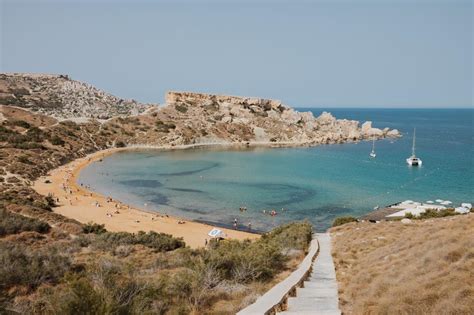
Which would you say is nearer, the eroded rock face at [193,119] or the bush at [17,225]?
the bush at [17,225]

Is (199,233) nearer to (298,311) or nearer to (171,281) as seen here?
(171,281)

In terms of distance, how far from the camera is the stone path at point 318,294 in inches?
276

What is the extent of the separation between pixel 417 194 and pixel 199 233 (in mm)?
25332

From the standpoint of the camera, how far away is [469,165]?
5594 cm

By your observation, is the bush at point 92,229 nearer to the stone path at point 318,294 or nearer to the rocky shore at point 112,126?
the rocky shore at point 112,126

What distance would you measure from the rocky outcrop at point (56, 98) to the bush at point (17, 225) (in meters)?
70.7

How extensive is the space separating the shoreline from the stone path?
11.9 meters

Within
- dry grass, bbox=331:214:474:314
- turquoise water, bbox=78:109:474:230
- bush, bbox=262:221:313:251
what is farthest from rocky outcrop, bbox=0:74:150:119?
dry grass, bbox=331:214:474:314

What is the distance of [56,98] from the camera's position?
110 metres

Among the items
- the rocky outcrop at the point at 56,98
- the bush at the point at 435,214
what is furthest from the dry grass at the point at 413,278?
the rocky outcrop at the point at 56,98

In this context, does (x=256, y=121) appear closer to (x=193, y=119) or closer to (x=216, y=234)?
(x=193, y=119)

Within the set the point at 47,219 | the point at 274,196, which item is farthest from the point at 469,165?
the point at 47,219

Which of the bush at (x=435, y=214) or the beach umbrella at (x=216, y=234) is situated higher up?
the bush at (x=435, y=214)

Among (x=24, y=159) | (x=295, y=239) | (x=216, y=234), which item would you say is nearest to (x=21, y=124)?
(x=24, y=159)
